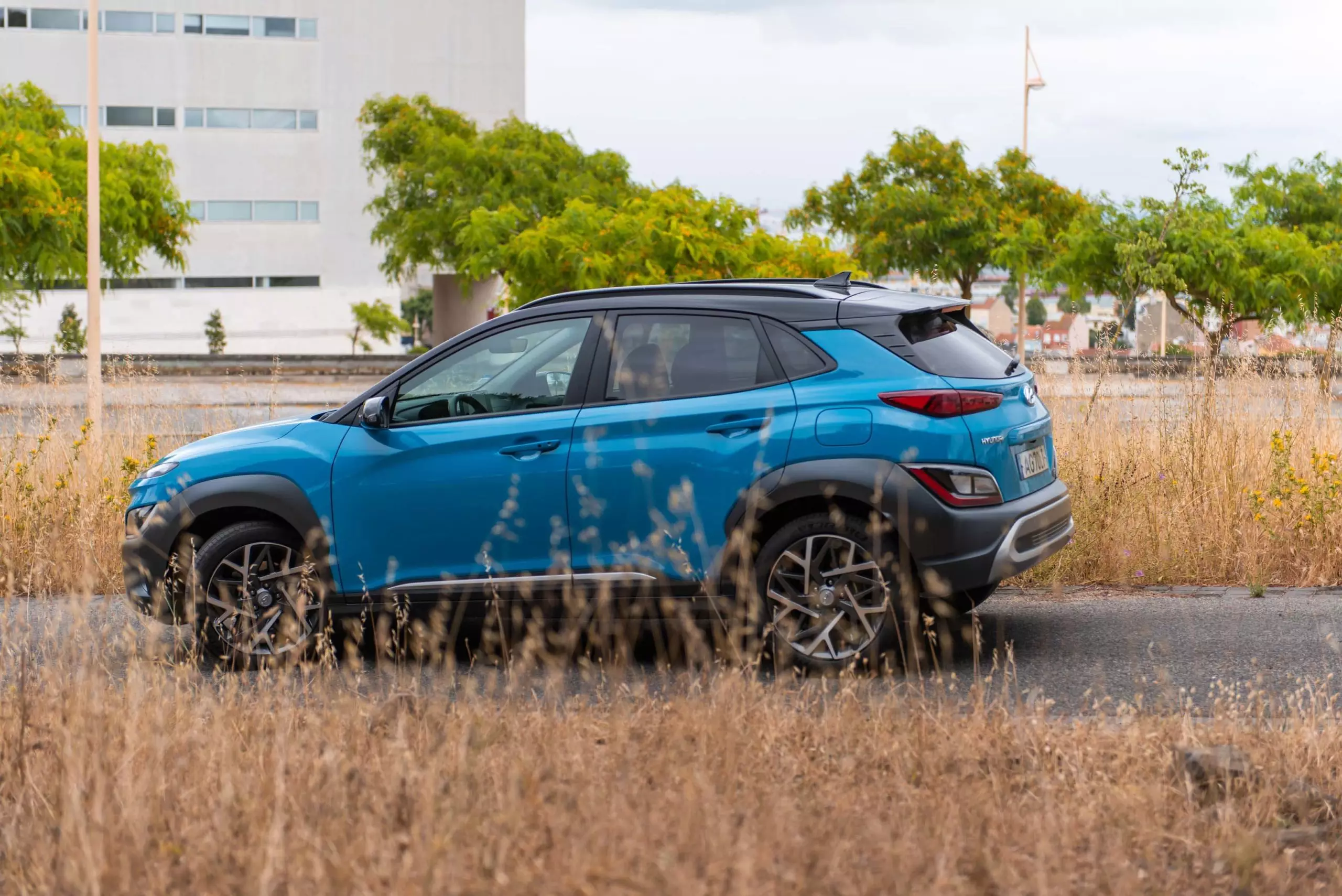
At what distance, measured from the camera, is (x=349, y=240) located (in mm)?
76125

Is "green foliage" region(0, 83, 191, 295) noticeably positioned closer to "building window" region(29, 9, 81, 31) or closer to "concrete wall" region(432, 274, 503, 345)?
"concrete wall" region(432, 274, 503, 345)

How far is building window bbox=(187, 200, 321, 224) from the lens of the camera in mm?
74188

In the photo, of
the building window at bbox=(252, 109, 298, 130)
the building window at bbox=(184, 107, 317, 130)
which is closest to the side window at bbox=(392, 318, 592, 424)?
the building window at bbox=(184, 107, 317, 130)

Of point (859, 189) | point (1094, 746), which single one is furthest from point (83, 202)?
point (1094, 746)

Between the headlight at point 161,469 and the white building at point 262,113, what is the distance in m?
68.7

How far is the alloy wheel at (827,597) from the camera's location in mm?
6086

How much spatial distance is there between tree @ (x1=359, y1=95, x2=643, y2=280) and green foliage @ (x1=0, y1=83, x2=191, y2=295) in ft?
24.2

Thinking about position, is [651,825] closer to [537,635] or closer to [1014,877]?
[1014,877]

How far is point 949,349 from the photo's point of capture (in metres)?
6.43

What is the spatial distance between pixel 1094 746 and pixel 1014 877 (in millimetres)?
1527

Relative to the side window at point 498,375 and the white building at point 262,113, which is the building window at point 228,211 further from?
the side window at point 498,375

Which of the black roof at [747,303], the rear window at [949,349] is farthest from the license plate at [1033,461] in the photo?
the black roof at [747,303]

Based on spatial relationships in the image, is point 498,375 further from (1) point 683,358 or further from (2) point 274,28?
(2) point 274,28

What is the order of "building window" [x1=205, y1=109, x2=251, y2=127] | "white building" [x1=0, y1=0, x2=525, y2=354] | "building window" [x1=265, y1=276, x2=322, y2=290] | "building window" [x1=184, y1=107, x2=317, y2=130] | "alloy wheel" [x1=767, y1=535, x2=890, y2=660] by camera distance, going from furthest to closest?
"building window" [x1=265, y1=276, x2=322, y2=290] < "building window" [x1=205, y1=109, x2=251, y2=127] < "building window" [x1=184, y1=107, x2=317, y2=130] < "white building" [x1=0, y1=0, x2=525, y2=354] < "alloy wheel" [x1=767, y1=535, x2=890, y2=660]
